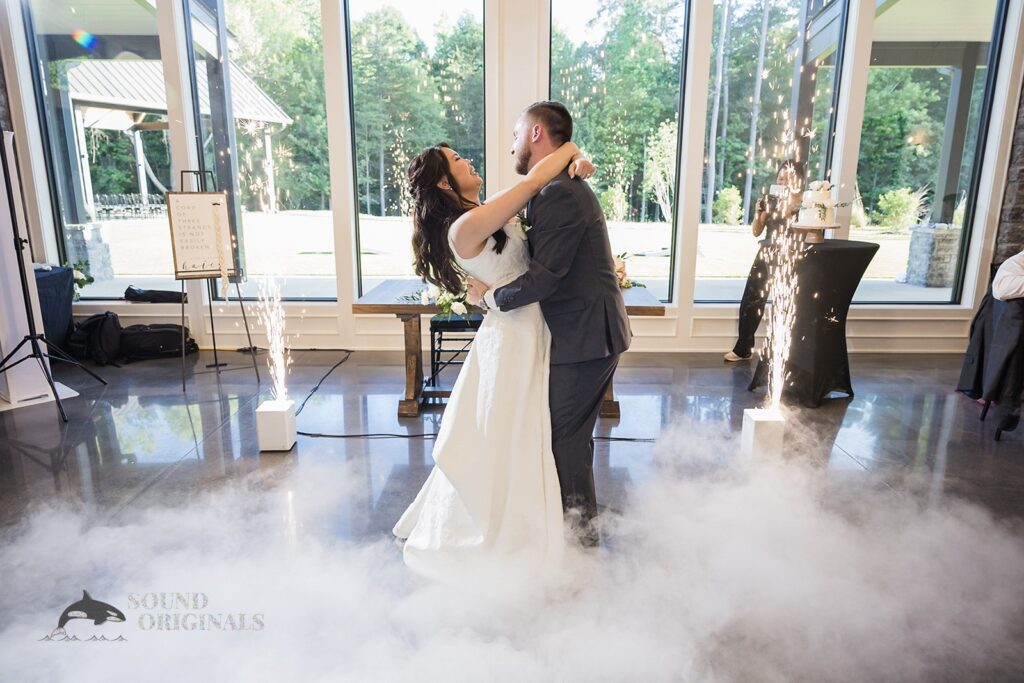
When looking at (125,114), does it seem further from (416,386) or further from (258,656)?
(258,656)

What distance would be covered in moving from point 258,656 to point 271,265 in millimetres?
4170

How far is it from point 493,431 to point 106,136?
4.94m

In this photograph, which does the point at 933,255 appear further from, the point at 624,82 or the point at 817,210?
the point at 624,82

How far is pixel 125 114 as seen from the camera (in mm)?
5254

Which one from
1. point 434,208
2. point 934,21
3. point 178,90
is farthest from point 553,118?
point 934,21

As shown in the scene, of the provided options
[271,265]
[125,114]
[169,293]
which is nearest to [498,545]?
[271,265]

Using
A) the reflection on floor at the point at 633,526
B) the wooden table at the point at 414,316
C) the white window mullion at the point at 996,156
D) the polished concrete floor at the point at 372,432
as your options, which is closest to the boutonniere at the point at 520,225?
the reflection on floor at the point at 633,526

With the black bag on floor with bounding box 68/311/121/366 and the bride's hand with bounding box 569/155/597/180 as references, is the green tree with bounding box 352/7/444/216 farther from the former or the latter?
the bride's hand with bounding box 569/155/597/180

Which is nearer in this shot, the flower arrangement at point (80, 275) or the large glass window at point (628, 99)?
the large glass window at point (628, 99)

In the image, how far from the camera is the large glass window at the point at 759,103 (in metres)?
5.05

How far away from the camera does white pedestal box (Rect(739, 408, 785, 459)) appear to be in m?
3.27

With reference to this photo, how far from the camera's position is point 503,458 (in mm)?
2203

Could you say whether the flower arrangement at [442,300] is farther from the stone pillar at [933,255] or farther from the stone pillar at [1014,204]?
the stone pillar at [1014,204]

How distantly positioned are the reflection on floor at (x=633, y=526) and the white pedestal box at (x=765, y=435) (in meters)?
0.15
